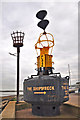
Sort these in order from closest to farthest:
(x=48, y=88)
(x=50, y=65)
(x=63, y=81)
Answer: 1. (x=48, y=88)
2. (x=63, y=81)
3. (x=50, y=65)

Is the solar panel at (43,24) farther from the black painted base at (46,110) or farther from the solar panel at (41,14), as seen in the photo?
the black painted base at (46,110)

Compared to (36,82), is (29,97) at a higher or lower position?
lower

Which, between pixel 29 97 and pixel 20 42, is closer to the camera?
pixel 29 97

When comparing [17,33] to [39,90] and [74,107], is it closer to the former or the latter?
[39,90]

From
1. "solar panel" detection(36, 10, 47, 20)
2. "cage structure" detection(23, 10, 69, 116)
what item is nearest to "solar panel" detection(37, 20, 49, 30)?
"solar panel" detection(36, 10, 47, 20)

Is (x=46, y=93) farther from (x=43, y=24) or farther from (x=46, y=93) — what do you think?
(x=43, y=24)

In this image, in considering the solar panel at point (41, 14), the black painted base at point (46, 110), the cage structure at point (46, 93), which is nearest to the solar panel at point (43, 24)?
the solar panel at point (41, 14)

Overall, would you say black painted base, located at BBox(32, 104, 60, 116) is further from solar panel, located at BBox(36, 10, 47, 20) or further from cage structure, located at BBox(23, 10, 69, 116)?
solar panel, located at BBox(36, 10, 47, 20)

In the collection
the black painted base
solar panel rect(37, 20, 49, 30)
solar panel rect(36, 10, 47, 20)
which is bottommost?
the black painted base

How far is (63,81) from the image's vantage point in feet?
33.4

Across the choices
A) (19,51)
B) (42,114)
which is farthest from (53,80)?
(19,51)

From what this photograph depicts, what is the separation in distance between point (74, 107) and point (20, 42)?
925 cm

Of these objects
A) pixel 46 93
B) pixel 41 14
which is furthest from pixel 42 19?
pixel 46 93

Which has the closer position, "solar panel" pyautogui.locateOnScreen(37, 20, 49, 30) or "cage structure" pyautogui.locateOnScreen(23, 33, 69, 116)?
"cage structure" pyautogui.locateOnScreen(23, 33, 69, 116)
